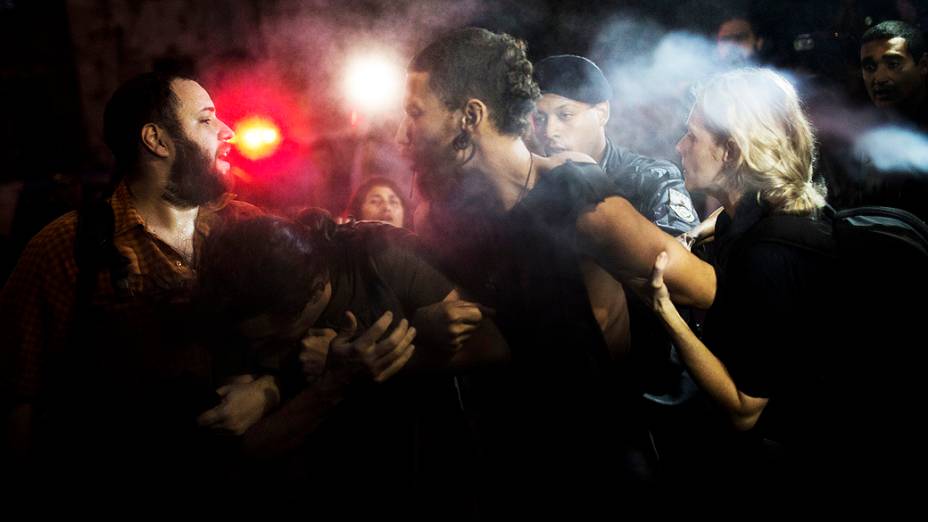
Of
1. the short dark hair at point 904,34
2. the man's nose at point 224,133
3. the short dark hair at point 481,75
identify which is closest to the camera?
the short dark hair at point 481,75

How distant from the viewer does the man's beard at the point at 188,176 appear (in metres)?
3.00

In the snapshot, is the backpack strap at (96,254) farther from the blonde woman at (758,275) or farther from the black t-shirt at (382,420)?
the blonde woman at (758,275)

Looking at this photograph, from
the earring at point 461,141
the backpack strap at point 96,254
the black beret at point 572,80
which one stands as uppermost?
the black beret at point 572,80

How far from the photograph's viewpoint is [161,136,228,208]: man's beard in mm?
3002

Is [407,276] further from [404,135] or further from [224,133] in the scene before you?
[224,133]

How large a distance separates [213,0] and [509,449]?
25.2 ft

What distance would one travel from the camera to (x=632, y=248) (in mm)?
2285

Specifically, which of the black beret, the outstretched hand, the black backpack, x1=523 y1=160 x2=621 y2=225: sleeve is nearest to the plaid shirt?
the outstretched hand

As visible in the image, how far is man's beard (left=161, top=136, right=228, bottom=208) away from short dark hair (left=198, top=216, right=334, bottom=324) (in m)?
0.80

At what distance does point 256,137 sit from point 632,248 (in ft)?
19.3

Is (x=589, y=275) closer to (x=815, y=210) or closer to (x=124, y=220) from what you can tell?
(x=815, y=210)

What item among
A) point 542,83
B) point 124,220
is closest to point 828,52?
point 542,83

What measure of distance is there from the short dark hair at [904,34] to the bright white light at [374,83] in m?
4.34

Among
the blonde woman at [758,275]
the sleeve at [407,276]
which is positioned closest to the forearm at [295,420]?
the sleeve at [407,276]
